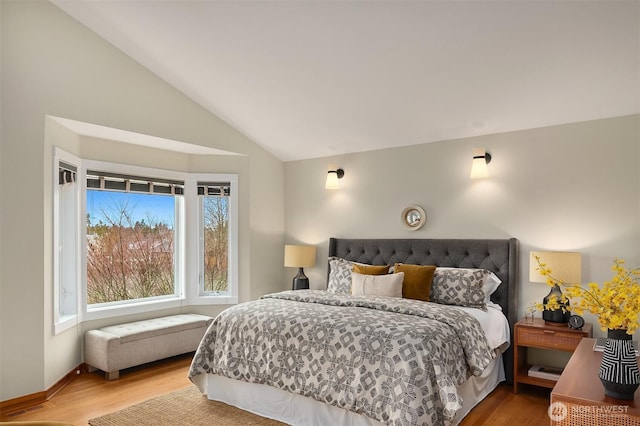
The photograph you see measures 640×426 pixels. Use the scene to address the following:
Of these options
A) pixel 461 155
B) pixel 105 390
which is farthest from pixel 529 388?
pixel 105 390

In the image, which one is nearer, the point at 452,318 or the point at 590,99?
the point at 452,318

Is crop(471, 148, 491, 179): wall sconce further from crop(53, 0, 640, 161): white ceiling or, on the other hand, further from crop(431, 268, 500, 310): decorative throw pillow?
crop(431, 268, 500, 310): decorative throw pillow

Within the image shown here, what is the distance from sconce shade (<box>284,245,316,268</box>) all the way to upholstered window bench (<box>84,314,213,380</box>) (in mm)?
1131

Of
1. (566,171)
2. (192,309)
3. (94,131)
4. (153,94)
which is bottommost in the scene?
(192,309)

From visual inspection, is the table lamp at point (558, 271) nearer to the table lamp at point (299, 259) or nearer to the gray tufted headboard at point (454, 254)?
the gray tufted headboard at point (454, 254)

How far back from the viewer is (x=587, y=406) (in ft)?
6.15

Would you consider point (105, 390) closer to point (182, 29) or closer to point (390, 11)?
point (182, 29)

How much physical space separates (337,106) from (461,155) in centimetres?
131

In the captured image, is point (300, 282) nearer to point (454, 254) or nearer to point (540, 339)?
point (454, 254)

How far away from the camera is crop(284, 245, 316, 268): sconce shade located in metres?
5.30

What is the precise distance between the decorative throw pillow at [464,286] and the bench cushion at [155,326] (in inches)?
99.7

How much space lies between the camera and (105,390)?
3867 millimetres

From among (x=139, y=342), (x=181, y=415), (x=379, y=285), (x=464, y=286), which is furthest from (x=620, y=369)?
(x=139, y=342)

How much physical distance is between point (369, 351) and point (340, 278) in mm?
1849
